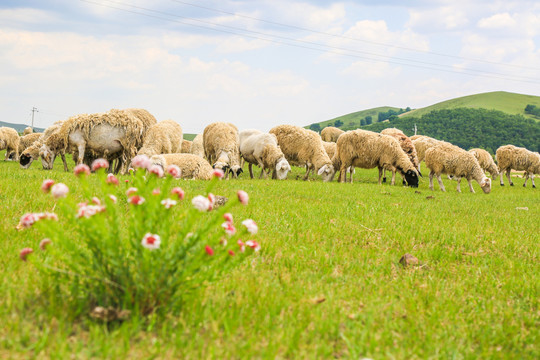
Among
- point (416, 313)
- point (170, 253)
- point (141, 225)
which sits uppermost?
point (141, 225)

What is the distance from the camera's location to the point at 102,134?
13.4 metres

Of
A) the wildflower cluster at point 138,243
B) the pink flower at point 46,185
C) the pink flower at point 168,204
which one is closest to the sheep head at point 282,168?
the wildflower cluster at point 138,243

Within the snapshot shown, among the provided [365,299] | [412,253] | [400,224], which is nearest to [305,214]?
[400,224]

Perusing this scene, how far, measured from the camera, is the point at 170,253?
268 cm

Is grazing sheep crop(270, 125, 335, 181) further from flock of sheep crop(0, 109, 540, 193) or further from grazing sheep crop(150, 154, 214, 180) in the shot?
grazing sheep crop(150, 154, 214, 180)

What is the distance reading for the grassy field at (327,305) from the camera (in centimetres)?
249

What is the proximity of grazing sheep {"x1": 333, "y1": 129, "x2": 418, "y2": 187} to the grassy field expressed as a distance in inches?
460

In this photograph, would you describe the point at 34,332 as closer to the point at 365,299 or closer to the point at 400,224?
the point at 365,299

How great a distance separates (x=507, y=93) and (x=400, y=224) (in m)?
173

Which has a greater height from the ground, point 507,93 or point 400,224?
point 507,93

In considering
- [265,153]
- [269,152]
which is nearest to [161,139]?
[265,153]

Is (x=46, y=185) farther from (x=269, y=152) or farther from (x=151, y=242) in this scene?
(x=269, y=152)

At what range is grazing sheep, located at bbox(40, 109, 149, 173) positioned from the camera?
44.0ft

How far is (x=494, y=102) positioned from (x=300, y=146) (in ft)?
488
